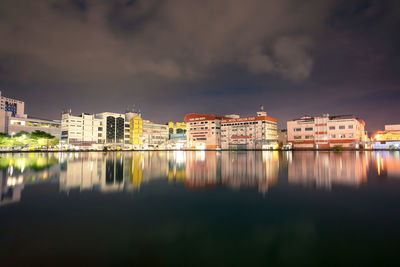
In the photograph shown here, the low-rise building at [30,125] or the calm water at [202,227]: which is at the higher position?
the low-rise building at [30,125]

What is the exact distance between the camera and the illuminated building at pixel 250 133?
364 ft

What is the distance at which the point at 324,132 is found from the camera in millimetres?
98125

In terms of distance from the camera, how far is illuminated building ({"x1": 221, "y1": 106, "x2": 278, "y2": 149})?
111 metres

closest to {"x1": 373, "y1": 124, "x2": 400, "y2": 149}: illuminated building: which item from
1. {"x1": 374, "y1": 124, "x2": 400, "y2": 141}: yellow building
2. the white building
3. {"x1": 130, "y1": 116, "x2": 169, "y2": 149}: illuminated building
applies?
{"x1": 374, "y1": 124, "x2": 400, "y2": 141}: yellow building

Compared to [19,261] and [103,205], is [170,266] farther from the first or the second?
[103,205]

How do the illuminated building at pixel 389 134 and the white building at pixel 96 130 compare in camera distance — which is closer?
the white building at pixel 96 130

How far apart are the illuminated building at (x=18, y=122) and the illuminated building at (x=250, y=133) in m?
108

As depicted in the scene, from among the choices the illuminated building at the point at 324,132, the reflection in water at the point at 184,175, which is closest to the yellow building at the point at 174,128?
the illuminated building at the point at 324,132

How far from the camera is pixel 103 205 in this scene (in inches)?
388

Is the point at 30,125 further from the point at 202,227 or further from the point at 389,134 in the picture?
the point at 389,134

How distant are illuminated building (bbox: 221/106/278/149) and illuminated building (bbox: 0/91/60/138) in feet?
353

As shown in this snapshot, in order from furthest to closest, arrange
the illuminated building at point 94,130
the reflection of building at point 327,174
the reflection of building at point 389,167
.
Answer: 1. the illuminated building at point 94,130
2. the reflection of building at point 389,167
3. the reflection of building at point 327,174

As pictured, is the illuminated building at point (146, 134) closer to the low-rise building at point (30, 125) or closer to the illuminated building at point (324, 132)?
the low-rise building at point (30, 125)

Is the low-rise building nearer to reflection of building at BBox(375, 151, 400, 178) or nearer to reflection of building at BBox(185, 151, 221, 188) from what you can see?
reflection of building at BBox(185, 151, 221, 188)
